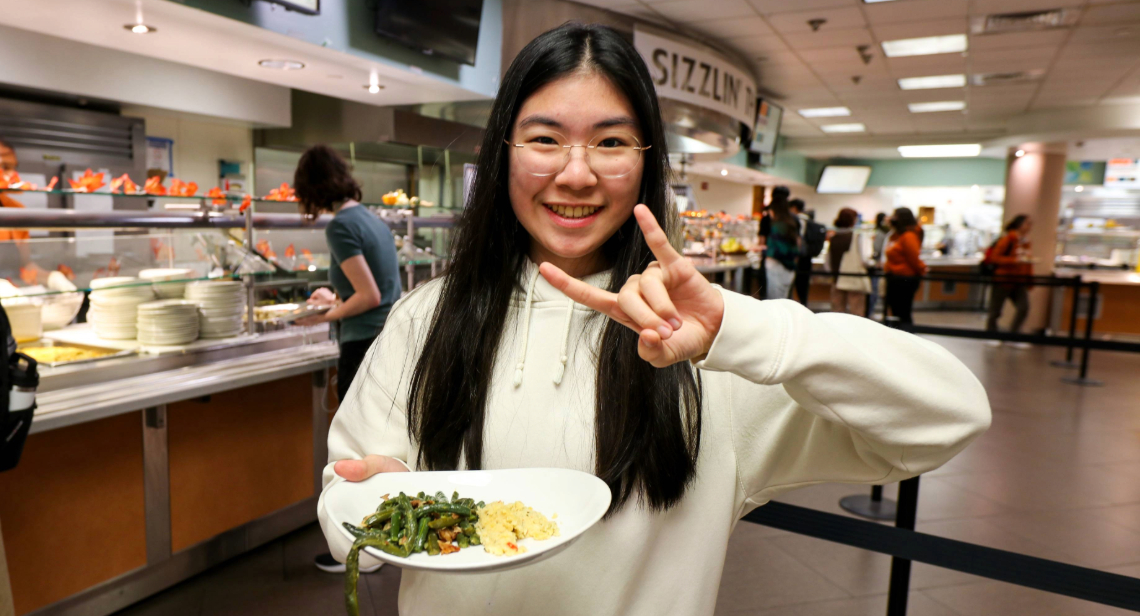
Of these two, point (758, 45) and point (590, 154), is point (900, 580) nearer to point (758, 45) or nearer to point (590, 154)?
point (590, 154)

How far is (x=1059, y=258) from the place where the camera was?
1186 cm

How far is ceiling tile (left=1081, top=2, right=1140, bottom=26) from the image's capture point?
234 inches

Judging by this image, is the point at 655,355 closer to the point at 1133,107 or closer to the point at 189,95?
the point at 189,95

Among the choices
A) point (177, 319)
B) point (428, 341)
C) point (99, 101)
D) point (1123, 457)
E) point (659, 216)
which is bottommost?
point (1123, 457)

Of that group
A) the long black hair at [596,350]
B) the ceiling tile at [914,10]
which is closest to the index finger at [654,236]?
the long black hair at [596,350]

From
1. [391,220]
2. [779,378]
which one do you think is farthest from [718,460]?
[391,220]

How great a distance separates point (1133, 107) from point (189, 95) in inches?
471

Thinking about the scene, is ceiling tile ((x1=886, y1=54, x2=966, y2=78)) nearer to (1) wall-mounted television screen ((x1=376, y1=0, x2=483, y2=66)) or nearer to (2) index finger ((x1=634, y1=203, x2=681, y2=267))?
(1) wall-mounted television screen ((x1=376, y1=0, x2=483, y2=66))

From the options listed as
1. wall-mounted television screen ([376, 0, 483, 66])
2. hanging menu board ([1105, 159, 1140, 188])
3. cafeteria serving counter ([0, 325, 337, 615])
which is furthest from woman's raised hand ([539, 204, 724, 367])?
hanging menu board ([1105, 159, 1140, 188])

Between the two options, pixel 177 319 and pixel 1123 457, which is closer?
pixel 177 319

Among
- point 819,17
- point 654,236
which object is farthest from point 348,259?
point 819,17

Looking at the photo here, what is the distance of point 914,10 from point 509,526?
6648mm

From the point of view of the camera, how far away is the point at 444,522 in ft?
2.95

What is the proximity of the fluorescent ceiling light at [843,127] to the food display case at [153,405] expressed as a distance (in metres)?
11.7
